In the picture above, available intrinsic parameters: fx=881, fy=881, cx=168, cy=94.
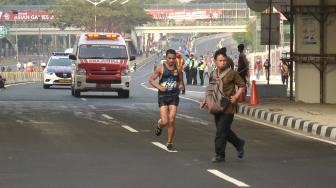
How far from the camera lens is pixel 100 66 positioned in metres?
32.6

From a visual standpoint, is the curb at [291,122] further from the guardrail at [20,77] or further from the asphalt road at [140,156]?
the guardrail at [20,77]

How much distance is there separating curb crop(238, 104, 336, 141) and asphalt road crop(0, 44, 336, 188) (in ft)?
2.22

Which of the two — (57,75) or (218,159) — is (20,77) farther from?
(218,159)

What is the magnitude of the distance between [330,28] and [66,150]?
15463mm

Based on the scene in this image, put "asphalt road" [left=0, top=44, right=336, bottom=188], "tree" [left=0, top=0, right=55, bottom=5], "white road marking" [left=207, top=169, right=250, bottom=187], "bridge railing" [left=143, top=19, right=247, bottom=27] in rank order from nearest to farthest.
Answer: "white road marking" [left=207, top=169, right=250, bottom=187] → "asphalt road" [left=0, top=44, right=336, bottom=188] → "bridge railing" [left=143, top=19, right=247, bottom=27] → "tree" [left=0, top=0, right=55, bottom=5]

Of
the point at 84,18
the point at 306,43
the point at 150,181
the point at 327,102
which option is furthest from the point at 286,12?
the point at 84,18

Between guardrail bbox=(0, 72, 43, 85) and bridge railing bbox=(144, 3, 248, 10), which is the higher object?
bridge railing bbox=(144, 3, 248, 10)

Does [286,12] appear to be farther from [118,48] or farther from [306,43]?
[118,48]

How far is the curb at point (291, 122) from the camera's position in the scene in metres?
18.5

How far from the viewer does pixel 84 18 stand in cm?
13112

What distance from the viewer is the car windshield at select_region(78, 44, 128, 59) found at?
32875 mm

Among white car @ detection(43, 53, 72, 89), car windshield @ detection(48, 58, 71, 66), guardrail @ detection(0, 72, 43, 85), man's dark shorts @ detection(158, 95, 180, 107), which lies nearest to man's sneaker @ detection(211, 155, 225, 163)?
man's dark shorts @ detection(158, 95, 180, 107)

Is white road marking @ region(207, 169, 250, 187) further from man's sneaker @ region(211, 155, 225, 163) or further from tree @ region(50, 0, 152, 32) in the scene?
tree @ region(50, 0, 152, 32)

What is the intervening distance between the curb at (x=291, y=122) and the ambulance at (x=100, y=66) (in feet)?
25.8
